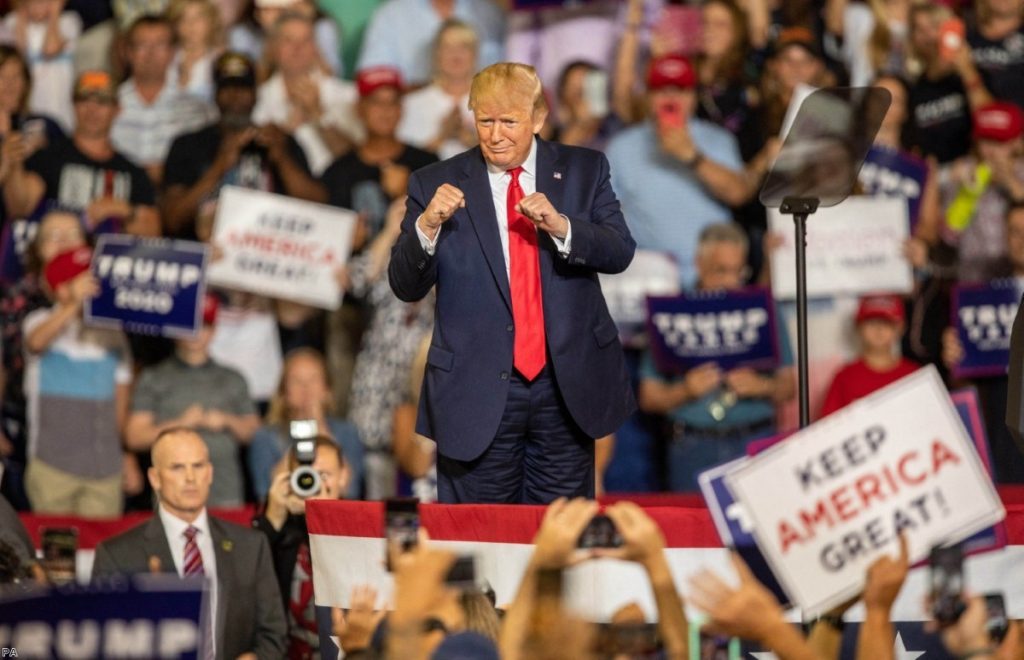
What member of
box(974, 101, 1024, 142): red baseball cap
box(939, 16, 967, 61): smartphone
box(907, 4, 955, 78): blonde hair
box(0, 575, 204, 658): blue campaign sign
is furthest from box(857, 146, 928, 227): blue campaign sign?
box(0, 575, 204, 658): blue campaign sign

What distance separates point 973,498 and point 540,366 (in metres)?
1.33

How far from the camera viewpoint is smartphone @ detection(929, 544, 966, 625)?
4176mm

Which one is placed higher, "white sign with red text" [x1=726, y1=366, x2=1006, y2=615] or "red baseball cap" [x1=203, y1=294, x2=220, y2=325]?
"red baseball cap" [x1=203, y1=294, x2=220, y2=325]

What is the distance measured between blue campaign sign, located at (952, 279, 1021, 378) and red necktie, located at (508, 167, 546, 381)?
3.42m

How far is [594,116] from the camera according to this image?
8906 millimetres

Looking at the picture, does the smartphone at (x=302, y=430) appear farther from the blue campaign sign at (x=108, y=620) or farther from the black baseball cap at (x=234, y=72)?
the black baseball cap at (x=234, y=72)

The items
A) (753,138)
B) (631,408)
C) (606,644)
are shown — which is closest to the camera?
(606,644)

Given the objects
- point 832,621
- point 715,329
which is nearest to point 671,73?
point 715,329

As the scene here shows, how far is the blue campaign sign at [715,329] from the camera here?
317 inches

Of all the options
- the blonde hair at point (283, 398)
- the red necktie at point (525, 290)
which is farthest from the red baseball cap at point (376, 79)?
the red necktie at point (525, 290)

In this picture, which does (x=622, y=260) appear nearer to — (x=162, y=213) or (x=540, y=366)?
(x=540, y=366)

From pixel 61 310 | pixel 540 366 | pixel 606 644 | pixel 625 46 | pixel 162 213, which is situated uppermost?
pixel 625 46

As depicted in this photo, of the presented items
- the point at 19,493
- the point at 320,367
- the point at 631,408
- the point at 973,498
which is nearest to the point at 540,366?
the point at 631,408

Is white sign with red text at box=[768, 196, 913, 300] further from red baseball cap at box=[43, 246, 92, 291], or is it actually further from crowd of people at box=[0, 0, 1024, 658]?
red baseball cap at box=[43, 246, 92, 291]
